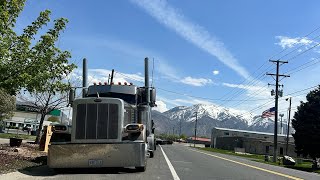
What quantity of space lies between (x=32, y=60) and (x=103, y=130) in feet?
15.0

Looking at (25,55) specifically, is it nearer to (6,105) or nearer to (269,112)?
(6,105)

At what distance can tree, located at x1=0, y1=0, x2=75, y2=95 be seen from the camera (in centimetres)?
1545

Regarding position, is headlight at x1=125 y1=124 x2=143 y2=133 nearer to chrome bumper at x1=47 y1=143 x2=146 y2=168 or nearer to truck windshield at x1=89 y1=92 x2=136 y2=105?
chrome bumper at x1=47 y1=143 x2=146 y2=168

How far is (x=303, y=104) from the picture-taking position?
59.8 m

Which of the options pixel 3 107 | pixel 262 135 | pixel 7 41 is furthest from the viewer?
pixel 262 135

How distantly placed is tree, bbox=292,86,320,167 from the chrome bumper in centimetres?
4444

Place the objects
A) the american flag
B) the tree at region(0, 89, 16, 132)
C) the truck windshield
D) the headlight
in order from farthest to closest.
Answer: the american flag → the tree at region(0, 89, 16, 132) → the truck windshield → the headlight

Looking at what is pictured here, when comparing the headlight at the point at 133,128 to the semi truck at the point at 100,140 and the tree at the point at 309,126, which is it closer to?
the semi truck at the point at 100,140

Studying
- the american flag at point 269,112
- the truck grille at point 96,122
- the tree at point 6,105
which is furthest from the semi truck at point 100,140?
the american flag at point 269,112

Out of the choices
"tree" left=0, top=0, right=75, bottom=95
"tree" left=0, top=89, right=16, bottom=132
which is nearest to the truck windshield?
"tree" left=0, top=0, right=75, bottom=95

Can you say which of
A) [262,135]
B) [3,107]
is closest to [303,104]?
[3,107]

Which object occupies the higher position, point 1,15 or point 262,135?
point 1,15

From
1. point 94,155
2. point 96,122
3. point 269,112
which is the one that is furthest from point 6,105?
point 94,155

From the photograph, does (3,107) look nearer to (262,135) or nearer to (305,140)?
(305,140)
